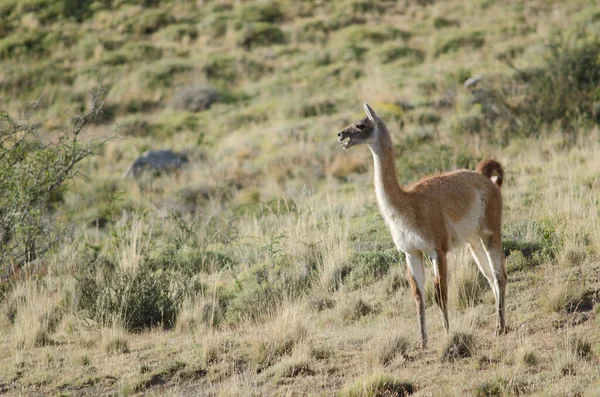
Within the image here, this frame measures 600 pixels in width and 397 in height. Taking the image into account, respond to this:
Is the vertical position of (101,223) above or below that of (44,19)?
below

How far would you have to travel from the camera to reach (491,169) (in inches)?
292

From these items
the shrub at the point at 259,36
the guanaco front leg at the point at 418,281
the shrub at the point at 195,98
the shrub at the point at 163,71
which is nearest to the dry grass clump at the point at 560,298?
the guanaco front leg at the point at 418,281

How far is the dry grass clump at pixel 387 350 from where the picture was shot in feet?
21.1

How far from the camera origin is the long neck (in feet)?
21.0

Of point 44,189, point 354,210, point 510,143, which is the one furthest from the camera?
point 510,143

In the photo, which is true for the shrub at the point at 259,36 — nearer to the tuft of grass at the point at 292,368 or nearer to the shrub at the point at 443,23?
the shrub at the point at 443,23

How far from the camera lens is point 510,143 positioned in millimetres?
16078

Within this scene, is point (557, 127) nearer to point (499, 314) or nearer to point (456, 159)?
point (456, 159)

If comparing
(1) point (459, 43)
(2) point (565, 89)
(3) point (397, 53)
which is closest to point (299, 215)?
(2) point (565, 89)

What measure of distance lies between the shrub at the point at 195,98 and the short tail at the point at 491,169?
19829 mm

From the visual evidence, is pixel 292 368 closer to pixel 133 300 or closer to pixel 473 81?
pixel 133 300

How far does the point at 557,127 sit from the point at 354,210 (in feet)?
21.9

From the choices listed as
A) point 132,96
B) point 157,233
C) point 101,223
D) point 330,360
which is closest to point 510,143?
point 157,233

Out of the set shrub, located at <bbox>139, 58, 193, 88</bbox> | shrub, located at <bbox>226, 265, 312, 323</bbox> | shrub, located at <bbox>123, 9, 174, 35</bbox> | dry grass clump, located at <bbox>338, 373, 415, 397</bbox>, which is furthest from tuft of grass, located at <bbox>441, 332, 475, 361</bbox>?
shrub, located at <bbox>123, 9, 174, 35</bbox>
